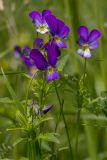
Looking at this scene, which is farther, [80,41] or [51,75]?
[80,41]

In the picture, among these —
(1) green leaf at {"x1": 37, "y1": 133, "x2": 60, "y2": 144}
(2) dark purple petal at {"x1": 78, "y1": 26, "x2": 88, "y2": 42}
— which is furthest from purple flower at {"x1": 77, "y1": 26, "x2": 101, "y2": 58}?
(1) green leaf at {"x1": 37, "y1": 133, "x2": 60, "y2": 144}

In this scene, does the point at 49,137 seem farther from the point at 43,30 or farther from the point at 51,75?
the point at 43,30

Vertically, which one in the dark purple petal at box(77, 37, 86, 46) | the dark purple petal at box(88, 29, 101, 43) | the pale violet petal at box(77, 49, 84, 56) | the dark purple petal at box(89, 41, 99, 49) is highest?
the dark purple petal at box(88, 29, 101, 43)

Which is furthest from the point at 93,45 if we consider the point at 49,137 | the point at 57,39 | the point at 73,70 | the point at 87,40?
the point at 73,70

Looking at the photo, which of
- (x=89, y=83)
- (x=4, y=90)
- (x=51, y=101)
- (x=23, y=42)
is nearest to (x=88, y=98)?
(x=89, y=83)

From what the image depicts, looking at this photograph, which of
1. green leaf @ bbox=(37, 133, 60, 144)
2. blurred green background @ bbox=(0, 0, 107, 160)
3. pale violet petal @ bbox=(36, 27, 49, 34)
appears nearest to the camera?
green leaf @ bbox=(37, 133, 60, 144)

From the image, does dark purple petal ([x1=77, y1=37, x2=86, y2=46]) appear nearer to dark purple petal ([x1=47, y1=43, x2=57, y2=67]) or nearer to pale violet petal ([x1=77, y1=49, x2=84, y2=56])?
pale violet petal ([x1=77, y1=49, x2=84, y2=56])
